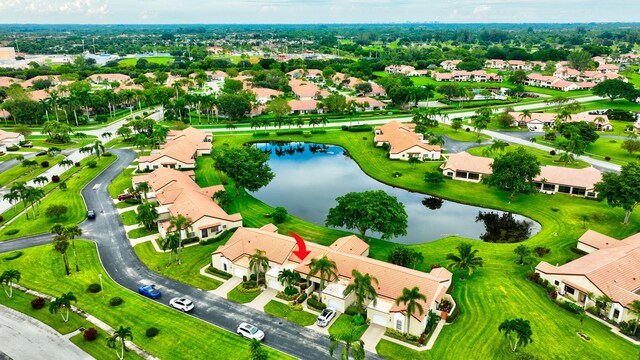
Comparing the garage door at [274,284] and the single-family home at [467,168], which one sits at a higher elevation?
the single-family home at [467,168]

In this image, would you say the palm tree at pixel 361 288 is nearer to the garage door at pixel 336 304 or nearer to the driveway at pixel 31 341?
the garage door at pixel 336 304

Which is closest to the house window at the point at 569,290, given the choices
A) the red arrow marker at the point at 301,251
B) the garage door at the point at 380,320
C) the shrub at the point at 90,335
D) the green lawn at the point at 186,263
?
the garage door at the point at 380,320

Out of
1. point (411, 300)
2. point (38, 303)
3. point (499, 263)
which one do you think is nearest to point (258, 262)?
point (411, 300)

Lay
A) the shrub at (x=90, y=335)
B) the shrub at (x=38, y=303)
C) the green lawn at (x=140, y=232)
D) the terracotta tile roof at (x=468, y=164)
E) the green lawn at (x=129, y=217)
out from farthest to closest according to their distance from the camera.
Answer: the terracotta tile roof at (x=468, y=164) < the green lawn at (x=129, y=217) < the green lawn at (x=140, y=232) < the shrub at (x=38, y=303) < the shrub at (x=90, y=335)

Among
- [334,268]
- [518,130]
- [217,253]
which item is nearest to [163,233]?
[217,253]

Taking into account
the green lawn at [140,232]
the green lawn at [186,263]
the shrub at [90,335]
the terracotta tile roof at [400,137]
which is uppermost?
the terracotta tile roof at [400,137]

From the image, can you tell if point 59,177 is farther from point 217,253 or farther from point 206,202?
point 217,253

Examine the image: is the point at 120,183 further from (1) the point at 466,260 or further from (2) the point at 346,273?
(1) the point at 466,260
